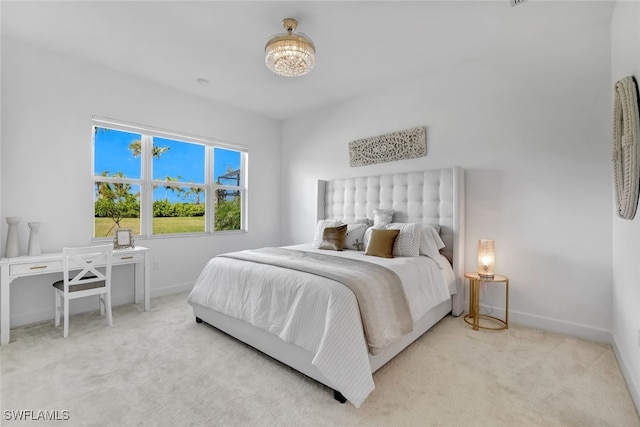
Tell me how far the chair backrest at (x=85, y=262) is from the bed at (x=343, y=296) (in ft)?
3.17

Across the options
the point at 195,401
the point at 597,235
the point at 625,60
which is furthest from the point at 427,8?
the point at 195,401

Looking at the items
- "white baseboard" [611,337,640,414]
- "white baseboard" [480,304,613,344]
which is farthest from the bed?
"white baseboard" [611,337,640,414]

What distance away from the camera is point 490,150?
3.04 metres

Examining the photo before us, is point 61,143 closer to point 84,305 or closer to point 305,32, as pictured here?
point 84,305

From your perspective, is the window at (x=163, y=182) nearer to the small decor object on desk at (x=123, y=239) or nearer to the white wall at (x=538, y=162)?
the small decor object on desk at (x=123, y=239)

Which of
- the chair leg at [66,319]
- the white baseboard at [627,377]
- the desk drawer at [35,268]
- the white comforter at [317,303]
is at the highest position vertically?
the desk drawer at [35,268]

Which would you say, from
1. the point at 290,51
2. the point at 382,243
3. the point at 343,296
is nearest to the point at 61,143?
the point at 290,51

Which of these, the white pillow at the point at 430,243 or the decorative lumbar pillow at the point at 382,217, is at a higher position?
the decorative lumbar pillow at the point at 382,217

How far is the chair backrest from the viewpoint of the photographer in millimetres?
2602

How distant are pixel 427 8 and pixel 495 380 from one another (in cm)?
Result: 282

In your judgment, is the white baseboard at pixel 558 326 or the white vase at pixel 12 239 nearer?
the white baseboard at pixel 558 326

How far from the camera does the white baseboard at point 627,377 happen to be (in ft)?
5.50

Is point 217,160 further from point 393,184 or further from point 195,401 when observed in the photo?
point 195,401

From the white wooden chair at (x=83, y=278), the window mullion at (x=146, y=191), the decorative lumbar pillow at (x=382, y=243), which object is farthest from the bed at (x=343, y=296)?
the window mullion at (x=146, y=191)
